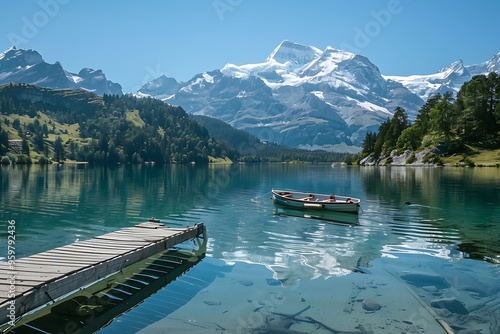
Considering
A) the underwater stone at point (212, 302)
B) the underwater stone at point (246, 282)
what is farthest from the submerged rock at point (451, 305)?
the underwater stone at point (212, 302)

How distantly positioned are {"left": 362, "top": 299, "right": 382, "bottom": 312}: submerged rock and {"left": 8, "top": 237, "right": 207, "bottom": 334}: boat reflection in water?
1114 cm

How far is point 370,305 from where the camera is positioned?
65.1ft

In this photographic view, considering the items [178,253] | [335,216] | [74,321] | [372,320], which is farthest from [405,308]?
[335,216]

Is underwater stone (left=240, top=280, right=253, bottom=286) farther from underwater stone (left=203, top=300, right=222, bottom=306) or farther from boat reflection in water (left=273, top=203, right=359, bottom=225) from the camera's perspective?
boat reflection in water (left=273, top=203, right=359, bottom=225)

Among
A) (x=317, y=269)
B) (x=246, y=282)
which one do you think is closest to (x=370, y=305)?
(x=317, y=269)

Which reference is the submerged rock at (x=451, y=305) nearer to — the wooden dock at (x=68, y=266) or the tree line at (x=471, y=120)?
the wooden dock at (x=68, y=266)

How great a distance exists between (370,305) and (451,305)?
3.99m

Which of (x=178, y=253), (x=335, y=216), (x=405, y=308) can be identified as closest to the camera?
(x=405, y=308)

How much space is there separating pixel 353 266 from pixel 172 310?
13.1 m

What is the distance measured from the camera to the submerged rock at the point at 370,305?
19.4m

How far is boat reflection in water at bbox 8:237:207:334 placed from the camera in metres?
17.7

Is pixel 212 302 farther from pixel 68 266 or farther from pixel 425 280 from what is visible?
pixel 425 280

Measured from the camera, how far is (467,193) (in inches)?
2790

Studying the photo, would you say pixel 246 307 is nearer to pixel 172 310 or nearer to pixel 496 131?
pixel 172 310
